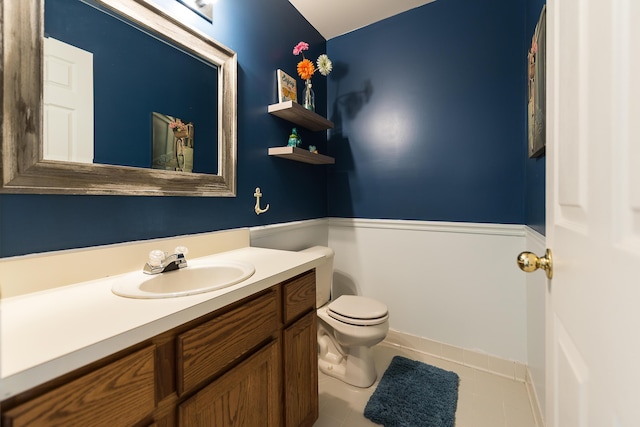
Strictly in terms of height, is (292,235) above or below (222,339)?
above

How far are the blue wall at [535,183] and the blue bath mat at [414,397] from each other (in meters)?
1.03

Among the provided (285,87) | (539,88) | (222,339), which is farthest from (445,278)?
(285,87)

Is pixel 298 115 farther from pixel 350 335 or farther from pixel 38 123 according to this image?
pixel 350 335

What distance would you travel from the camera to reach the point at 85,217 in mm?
891

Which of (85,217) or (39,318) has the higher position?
(85,217)

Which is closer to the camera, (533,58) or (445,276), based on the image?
(533,58)

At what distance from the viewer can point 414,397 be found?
1.46 metres

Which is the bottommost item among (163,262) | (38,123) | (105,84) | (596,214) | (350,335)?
(350,335)

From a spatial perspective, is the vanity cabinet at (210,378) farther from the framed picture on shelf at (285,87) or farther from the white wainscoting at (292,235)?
the framed picture on shelf at (285,87)

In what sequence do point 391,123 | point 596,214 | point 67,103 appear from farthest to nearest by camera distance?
point 391,123
point 67,103
point 596,214

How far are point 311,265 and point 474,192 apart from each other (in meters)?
1.29

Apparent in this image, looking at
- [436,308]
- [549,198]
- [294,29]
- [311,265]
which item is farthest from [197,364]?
[294,29]

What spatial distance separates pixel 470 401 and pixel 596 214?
1.56 metres

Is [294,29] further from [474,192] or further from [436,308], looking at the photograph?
[436,308]
